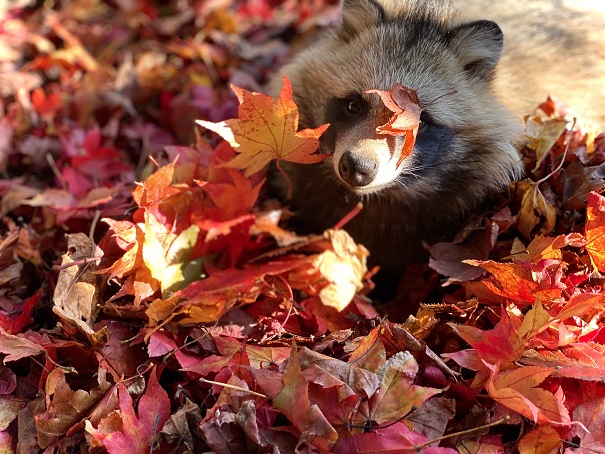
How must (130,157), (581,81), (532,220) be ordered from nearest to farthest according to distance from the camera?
(532,220) < (581,81) < (130,157)

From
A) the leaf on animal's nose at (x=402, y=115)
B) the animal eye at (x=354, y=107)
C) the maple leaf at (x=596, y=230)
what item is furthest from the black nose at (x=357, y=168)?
the maple leaf at (x=596, y=230)

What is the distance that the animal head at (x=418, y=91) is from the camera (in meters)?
2.54

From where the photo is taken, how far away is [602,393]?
2098mm

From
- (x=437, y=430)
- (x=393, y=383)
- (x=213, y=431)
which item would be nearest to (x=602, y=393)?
(x=437, y=430)

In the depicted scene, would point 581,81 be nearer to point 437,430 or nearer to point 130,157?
point 437,430

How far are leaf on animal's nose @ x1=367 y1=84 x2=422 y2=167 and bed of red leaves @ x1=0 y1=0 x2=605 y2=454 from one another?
49 cm

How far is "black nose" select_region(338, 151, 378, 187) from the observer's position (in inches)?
90.7

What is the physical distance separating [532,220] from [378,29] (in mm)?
1025

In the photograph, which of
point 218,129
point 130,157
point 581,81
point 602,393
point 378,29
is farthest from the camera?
point 130,157

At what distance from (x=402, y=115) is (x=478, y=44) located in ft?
2.06

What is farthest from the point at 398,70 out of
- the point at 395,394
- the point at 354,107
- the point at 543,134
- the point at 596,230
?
the point at 395,394

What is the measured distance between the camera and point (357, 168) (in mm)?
2307

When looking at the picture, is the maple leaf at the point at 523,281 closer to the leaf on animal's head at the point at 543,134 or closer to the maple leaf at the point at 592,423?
the maple leaf at the point at 592,423

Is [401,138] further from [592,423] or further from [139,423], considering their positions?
[139,423]
